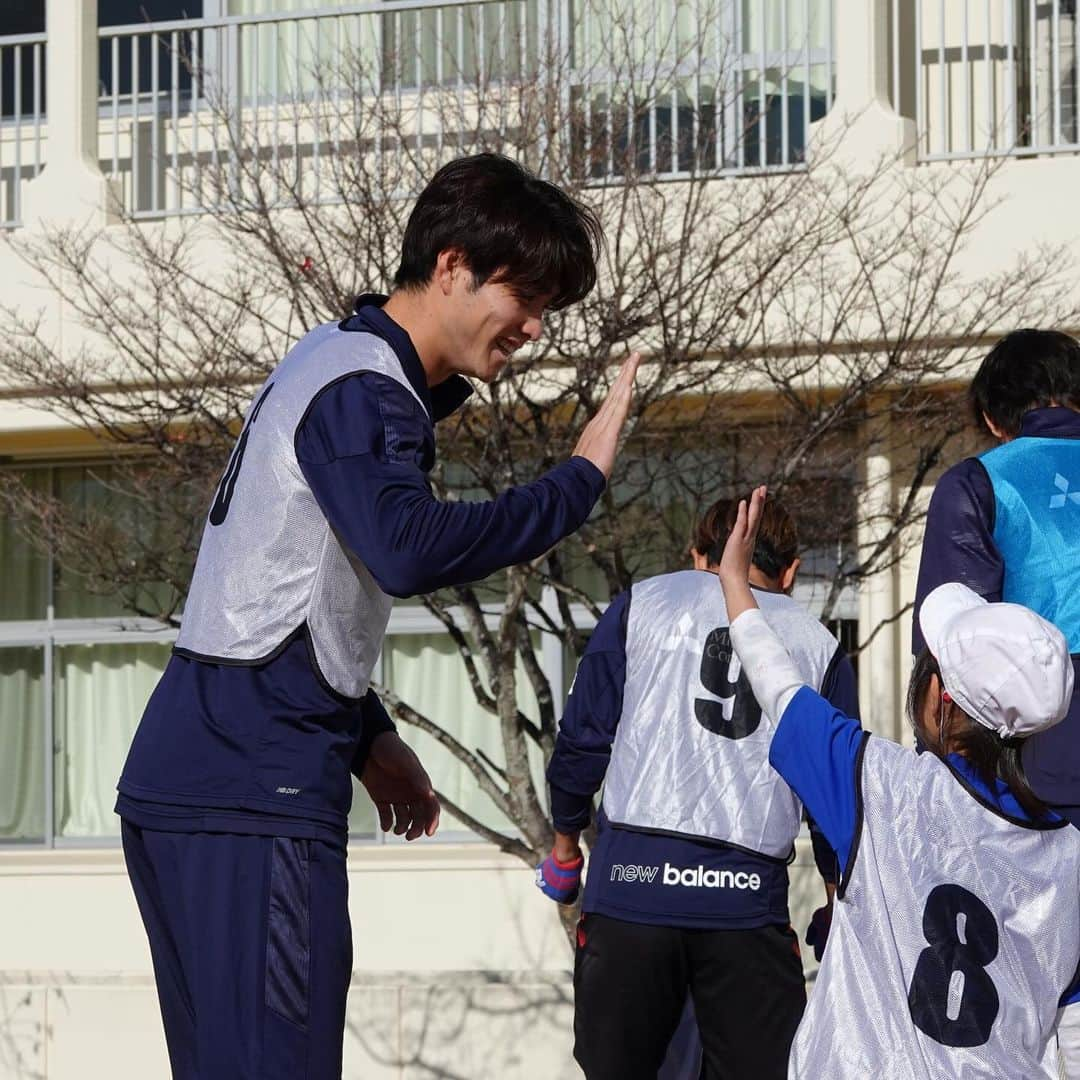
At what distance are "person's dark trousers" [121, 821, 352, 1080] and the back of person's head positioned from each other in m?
1.03

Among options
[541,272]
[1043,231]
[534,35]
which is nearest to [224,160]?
[534,35]

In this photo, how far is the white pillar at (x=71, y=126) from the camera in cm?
866

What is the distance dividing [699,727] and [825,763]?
1550 millimetres

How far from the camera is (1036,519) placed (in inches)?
145

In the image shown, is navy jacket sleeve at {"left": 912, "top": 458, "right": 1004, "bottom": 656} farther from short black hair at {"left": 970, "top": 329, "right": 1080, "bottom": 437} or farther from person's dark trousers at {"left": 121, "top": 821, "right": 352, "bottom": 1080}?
person's dark trousers at {"left": 121, "top": 821, "right": 352, "bottom": 1080}

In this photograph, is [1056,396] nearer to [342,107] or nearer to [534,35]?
[534,35]

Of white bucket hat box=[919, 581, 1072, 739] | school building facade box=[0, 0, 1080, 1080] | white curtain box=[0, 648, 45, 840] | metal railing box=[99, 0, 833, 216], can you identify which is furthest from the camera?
white curtain box=[0, 648, 45, 840]

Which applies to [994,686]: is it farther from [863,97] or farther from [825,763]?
[863,97]

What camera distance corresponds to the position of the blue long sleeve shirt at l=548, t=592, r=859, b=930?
175 inches

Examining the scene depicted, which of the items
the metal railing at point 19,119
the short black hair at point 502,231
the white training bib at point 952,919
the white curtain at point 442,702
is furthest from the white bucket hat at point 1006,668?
the metal railing at point 19,119

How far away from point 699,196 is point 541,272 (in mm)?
3682

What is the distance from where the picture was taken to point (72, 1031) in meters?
7.20

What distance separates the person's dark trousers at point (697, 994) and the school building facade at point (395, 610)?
2608mm

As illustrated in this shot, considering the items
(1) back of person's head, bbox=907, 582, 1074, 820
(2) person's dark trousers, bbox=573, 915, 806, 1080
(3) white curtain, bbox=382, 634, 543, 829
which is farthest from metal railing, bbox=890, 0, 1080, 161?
(1) back of person's head, bbox=907, 582, 1074, 820
